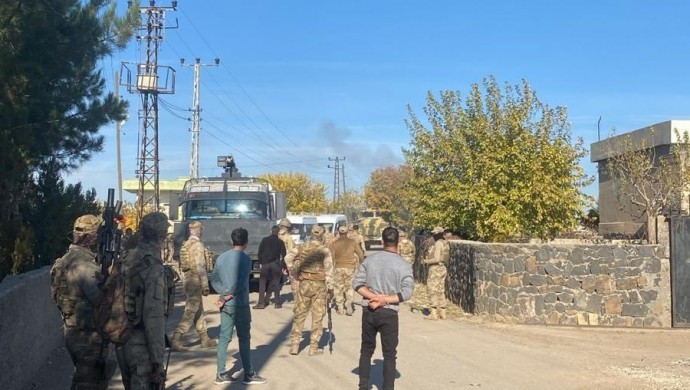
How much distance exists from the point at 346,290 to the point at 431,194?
318 inches

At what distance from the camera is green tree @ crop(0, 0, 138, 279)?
11.0 m

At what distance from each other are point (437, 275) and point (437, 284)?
0.63ft

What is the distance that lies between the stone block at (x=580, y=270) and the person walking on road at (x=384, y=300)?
22.7ft

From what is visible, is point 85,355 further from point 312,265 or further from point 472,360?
point 472,360

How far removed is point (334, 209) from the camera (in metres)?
82.0

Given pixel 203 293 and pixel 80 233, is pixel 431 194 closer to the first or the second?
pixel 203 293

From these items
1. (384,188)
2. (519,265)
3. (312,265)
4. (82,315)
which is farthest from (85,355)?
(384,188)

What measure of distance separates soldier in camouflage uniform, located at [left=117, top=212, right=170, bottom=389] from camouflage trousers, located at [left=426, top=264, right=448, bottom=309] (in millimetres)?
9450

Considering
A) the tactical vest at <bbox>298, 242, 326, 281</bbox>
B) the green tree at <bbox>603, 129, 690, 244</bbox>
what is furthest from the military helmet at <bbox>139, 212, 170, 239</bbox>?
the green tree at <bbox>603, 129, 690, 244</bbox>

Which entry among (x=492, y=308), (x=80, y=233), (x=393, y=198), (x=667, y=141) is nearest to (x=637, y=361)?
(x=492, y=308)

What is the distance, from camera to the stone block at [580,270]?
13.8 metres

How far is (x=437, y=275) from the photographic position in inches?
575

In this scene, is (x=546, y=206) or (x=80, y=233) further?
(x=546, y=206)

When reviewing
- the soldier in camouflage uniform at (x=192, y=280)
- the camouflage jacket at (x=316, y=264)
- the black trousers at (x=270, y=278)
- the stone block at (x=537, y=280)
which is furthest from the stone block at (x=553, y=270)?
the soldier in camouflage uniform at (x=192, y=280)
